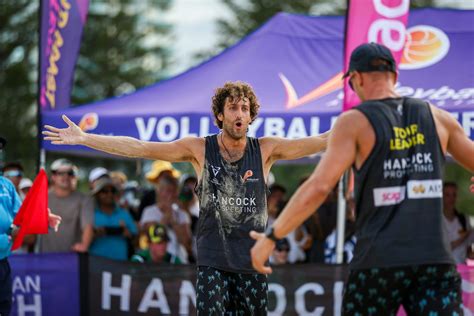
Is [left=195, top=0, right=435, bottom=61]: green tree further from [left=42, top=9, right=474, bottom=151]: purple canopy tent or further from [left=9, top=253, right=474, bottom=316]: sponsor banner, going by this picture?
[left=9, top=253, right=474, bottom=316]: sponsor banner

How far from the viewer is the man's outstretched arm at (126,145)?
238 inches

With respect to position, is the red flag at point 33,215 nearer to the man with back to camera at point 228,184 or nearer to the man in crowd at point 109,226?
the man with back to camera at point 228,184

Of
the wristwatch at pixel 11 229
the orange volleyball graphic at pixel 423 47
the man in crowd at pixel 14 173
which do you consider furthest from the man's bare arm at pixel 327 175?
the man in crowd at pixel 14 173

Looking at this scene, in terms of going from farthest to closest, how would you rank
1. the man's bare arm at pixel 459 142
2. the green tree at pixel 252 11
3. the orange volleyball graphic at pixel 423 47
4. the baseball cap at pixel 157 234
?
the green tree at pixel 252 11
the orange volleyball graphic at pixel 423 47
the baseball cap at pixel 157 234
the man's bare arm at pixel 459 142

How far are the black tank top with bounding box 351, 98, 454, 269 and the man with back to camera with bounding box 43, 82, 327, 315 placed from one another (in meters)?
1.77

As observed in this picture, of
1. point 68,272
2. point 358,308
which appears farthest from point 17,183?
point 358,308

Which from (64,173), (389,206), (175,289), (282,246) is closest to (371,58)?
(389,206)

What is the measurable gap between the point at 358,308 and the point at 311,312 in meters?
4.53

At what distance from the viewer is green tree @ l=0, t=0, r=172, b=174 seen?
28875 mm

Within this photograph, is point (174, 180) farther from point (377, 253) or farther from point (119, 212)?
point (377, 253)

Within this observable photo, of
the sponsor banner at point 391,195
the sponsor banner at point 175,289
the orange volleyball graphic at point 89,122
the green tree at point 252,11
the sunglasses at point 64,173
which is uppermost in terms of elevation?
the green tree at point 252,11

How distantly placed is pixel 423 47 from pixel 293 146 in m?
4.25

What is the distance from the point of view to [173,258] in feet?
32.9

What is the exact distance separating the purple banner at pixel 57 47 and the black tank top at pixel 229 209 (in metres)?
4.39
